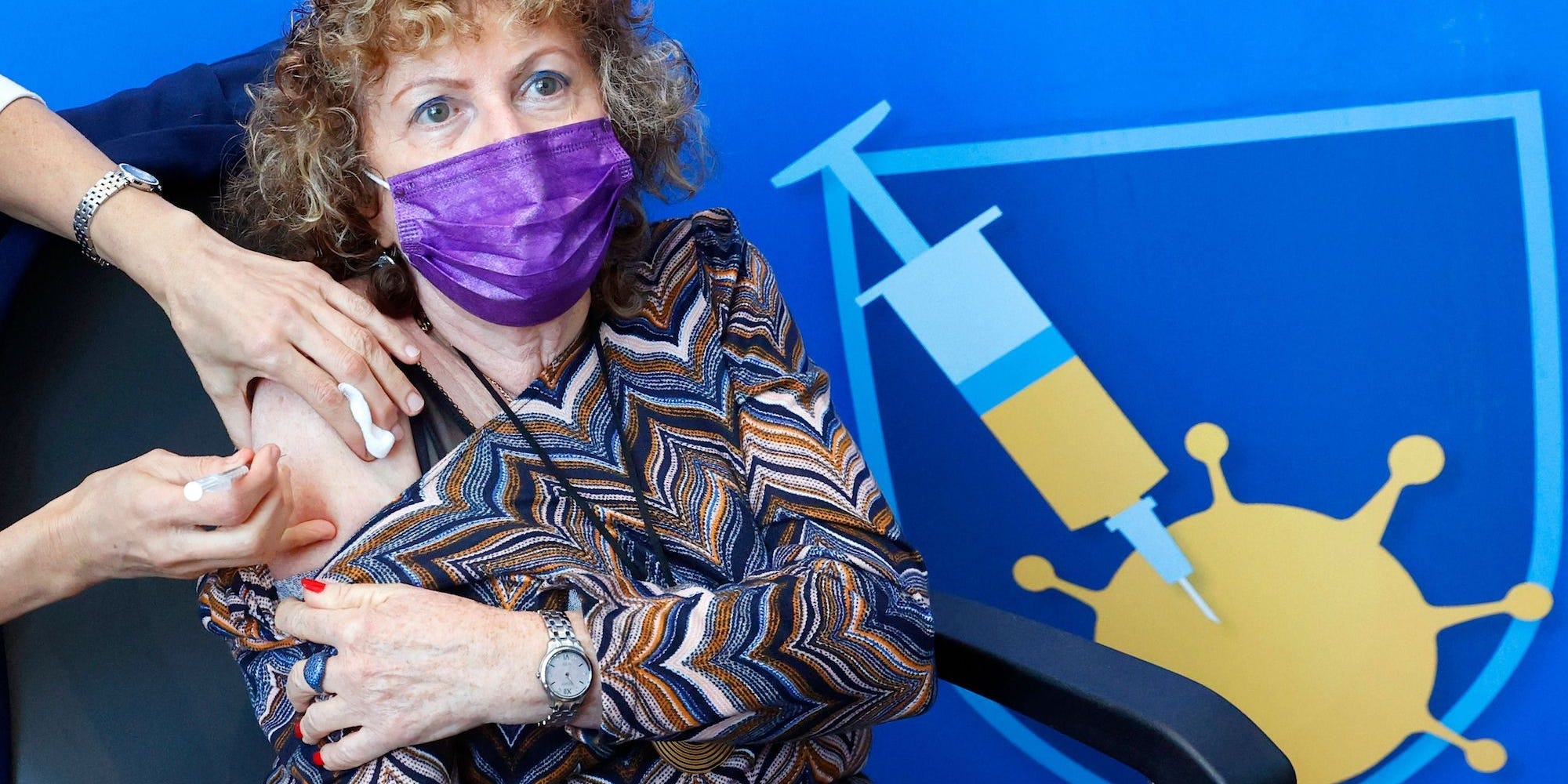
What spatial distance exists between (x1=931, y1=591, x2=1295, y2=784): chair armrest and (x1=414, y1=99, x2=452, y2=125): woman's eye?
0.71 meters

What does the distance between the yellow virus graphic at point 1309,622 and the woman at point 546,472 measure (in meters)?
0.71

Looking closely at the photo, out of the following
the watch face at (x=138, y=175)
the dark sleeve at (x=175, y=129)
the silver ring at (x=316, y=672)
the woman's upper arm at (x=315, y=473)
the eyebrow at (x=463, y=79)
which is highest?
the dark sleeve at (x=175, y=129)

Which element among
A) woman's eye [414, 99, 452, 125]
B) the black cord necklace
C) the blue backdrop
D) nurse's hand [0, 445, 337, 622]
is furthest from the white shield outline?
nurse's hand [0, 445, 337, 622]

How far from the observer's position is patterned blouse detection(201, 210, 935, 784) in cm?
119

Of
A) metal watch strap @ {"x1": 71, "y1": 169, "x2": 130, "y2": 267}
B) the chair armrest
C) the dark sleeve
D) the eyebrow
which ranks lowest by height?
the chair armrest

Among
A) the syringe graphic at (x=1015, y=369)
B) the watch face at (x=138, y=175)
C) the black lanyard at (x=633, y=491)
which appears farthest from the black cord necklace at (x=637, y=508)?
the syringe graphic at (x=1015, y=369)

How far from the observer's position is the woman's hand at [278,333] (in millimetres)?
1219

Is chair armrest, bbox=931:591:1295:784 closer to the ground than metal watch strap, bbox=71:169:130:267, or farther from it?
closer to the ground

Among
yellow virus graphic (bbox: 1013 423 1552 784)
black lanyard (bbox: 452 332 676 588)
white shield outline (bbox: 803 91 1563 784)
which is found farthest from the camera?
yellow virus graphic (bbox: 1013 423 1552 784)

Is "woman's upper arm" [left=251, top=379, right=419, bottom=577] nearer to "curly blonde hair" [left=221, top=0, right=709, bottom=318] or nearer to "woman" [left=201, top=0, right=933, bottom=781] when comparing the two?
"woman" [left=201, top=0, right=933, bottom=781]

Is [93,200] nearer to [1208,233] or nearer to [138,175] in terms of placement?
[138,175]

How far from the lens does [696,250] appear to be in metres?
1.55

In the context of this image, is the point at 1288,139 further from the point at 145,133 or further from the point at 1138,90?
the point at 145,133

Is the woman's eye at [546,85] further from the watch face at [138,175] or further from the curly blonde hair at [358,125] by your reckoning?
the watch face at [138,175]
